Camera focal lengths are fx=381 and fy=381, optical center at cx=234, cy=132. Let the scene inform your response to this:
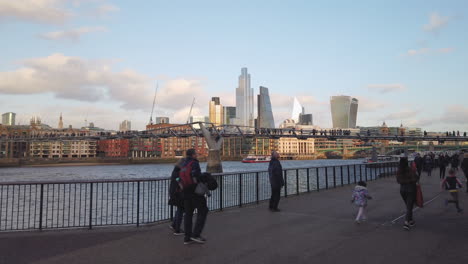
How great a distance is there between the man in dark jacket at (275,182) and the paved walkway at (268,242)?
0.88 m

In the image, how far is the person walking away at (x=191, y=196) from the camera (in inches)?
312

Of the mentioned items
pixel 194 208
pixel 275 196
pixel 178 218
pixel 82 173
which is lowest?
pixel 82 173

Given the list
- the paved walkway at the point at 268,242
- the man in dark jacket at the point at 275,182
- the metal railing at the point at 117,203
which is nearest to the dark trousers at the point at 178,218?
the paved walkway at the point at 268,242

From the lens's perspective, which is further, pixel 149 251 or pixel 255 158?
pixel 255 158

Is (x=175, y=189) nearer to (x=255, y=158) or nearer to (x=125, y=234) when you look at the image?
(x=125, y=234)

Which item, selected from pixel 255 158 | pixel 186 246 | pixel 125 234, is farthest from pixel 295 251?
pixel 255 158

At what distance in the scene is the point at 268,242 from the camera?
811cm

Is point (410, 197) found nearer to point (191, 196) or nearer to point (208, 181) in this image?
point (208, 181)

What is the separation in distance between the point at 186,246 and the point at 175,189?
1.39 metres

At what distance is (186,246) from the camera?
7.89 metres

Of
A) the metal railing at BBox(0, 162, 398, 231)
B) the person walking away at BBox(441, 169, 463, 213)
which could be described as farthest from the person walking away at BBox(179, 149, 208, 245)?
the person walking away at BBox(441, 169, 463, 213)

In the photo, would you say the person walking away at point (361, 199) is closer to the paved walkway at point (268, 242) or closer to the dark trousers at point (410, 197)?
the paved walkway at point (268, 242)

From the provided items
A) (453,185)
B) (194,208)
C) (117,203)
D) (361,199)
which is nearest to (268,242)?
(194,208)

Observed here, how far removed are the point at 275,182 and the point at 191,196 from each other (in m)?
5.00
